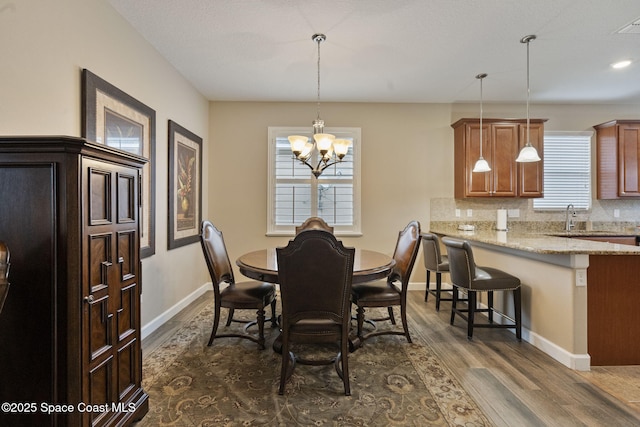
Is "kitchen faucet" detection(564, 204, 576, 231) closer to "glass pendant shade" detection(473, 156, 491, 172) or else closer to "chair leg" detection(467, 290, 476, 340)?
"glass pendant shade" detection(473, 156, 491, 172)

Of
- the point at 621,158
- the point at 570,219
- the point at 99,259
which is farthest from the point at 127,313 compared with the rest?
the point at 621,158

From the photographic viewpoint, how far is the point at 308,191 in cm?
467

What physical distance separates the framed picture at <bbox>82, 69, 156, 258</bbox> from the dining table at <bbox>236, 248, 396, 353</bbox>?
3.33 feet

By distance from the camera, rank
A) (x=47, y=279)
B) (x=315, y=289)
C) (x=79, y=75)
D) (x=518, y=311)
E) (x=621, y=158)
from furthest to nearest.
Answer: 1. (x=621, y=158)
2. (x=518, y=311)
3. (x=79, y=75)
4. (x=315, y=289)
5. (x=47, y=279)

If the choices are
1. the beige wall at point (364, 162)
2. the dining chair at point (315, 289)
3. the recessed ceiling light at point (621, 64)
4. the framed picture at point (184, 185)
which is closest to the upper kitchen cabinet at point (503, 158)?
the beige wall at point (364, 162)

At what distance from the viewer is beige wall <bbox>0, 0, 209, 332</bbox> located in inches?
66.4

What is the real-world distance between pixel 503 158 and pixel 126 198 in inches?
179

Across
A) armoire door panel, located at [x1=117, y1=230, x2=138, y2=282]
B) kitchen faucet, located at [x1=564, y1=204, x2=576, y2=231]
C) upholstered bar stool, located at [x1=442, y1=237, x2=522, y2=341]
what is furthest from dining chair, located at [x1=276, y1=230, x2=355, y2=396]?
kitchen faucet, located at [x1=564, y1=204, x2=576, y2=231]

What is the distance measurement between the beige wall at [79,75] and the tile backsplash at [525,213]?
367 centimetres

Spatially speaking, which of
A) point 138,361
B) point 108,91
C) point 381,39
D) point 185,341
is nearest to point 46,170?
point 138,361

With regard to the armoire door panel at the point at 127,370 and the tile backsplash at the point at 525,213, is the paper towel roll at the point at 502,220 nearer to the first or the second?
the tile backsplash at the point at 525,213

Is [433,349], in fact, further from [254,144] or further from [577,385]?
[254,144]

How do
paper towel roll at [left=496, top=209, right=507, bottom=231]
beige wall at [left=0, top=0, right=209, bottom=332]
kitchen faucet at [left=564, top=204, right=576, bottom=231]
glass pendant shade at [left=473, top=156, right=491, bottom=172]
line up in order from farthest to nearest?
1. kitchen faucet at [left=564, top=204, right=576, bottom=231]
2. paper towel roll at [left=496, top=209, right=507, bottom=231]
3. glass pendant shade at [left=473, top=156, right=491, bottom=172]
4. beige wall at [left=0, top=0, right=209, bottom=332]

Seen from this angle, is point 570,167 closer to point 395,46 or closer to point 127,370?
point 395,46
